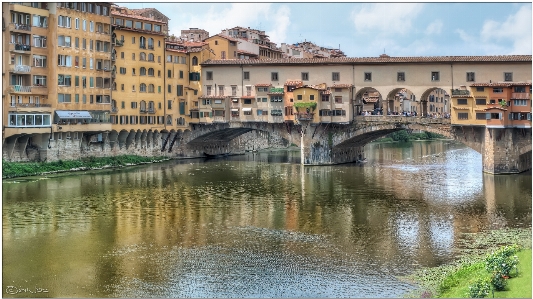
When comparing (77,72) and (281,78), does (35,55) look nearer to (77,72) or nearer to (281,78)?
(77,72)

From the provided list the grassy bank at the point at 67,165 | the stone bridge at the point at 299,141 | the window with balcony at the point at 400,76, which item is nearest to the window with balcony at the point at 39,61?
the stone bridge at the point at 299,141

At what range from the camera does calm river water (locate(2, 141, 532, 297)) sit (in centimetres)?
2678

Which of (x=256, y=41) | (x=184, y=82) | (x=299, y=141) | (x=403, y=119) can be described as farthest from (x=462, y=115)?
(x=256, y=41)

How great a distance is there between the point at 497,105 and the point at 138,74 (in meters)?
29.5

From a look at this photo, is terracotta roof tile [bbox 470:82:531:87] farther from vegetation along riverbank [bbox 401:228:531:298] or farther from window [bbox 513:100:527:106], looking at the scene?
vegetation along riverbank [bbox 401:228:531:298]

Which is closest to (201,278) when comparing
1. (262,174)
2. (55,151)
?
(262,174)

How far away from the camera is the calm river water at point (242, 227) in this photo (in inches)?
1054

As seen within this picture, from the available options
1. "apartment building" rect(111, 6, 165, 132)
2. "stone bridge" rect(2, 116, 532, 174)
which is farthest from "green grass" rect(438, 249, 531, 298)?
"apartment building" rect(111, 6, 165, 132)

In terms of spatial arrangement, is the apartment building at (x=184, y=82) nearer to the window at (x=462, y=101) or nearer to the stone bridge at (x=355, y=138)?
the stone bridge at (x=355, y=138)

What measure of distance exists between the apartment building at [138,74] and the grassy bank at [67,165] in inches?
108

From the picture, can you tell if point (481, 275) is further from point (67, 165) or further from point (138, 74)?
point (138, 74)

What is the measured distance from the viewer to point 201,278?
89.1ft

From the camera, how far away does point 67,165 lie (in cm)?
5959

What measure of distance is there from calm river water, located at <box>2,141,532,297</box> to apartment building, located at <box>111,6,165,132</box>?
8277 mm
